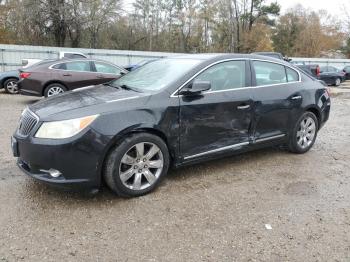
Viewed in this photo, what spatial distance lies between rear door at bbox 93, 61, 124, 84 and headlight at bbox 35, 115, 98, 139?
7.59m

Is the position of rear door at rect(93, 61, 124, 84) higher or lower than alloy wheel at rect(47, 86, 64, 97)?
higher

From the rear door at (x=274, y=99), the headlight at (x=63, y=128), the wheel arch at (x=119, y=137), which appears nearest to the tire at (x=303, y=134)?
the rear door at (x=274, y=99)

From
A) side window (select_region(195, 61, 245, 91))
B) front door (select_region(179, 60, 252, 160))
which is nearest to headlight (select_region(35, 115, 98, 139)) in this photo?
front door (select_region(179, 60, 252, 160))

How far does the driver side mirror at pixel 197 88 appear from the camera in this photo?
407 cm

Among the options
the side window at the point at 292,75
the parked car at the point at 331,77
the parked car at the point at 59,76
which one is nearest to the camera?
the side window at the point at 292,75

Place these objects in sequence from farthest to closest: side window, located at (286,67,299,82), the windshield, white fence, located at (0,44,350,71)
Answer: white fence, located at (0,44,350,71) < side window, located at (286,67,299,82) < the windshield

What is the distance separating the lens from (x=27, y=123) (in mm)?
3727

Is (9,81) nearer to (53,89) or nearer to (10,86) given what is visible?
(10,86)

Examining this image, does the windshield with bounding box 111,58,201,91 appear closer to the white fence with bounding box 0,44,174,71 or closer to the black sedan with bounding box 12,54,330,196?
the black sedan with bounding box 12,54,330,196

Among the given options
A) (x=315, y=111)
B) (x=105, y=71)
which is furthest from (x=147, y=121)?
(x=105, y=71)

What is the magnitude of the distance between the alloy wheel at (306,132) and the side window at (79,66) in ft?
23.9

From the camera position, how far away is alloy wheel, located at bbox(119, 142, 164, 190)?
148 inches

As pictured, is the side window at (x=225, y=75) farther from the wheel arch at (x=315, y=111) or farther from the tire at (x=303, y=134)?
the wheel arch at (x=315, y=111)

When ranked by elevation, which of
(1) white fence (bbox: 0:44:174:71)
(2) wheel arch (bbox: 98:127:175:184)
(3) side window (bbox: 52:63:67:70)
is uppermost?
(1) white fence (bbox: 0:44:174:71)
